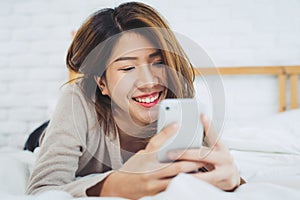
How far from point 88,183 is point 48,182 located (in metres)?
0.08

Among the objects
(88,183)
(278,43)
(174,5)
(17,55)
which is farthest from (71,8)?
(88,183)

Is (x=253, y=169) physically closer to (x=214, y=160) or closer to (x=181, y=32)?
(x=214, y=160)

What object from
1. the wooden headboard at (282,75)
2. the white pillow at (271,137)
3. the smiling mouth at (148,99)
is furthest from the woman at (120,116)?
the wooden headboard at (282,75)

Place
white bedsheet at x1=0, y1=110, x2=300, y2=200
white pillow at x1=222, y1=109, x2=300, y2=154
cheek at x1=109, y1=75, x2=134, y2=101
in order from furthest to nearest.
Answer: white pillow at x1=222, y1=109, x2=300, y2=154 < cheek at x1=109, y1=75, x2=134, y2=101 < white bedsheet at x1=0, y1=110, x2=300, y2=200

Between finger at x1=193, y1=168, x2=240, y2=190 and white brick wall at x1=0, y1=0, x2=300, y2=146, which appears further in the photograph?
white brick wall at x1=0, y1=0, x2=300, y2=146

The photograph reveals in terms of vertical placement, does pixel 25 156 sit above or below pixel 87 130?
below

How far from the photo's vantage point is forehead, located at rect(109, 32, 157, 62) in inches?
20.0

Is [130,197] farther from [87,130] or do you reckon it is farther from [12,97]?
[12,97]

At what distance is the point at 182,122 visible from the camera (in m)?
0.44

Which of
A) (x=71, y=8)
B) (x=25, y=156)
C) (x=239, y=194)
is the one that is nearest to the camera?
(x=239, y=194)

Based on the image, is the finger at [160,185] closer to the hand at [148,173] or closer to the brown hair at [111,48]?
the hand at [148,173]

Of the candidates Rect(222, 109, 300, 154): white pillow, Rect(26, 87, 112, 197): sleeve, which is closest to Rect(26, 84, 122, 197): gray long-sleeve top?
Rect(26, 87, 112, 197): sleeve

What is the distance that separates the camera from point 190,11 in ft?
5.55

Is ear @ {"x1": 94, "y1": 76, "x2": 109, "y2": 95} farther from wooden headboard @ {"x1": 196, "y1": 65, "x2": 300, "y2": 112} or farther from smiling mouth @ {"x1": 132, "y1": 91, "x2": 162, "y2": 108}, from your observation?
wooden headboard @ {"x1": 196, "y1": 65, "x2": 300, "y2": 112}
